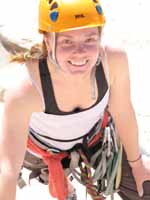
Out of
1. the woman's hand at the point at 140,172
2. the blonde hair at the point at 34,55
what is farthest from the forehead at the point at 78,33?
the woman's hand at the point at 140,172

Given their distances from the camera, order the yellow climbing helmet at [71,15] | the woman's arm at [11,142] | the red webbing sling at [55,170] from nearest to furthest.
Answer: the yellow climbing helmet at [71,15] → the woman's arm at [11,142] → the red webbing sling at [55,170]

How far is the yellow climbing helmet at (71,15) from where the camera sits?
1615mm

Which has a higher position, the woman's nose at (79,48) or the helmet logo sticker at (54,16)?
the helmet logo sticker at (54,16)

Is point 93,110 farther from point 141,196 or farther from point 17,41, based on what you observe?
point 17,41

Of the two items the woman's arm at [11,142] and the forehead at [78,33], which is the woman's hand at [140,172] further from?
the forehead at [78,33]

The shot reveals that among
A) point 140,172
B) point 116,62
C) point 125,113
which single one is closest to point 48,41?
point 116,62

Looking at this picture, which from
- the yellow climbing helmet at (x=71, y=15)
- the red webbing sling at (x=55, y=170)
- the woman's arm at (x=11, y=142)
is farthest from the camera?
the red webbing sling at (x=55, y=170)

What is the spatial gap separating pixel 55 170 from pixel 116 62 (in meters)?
0.48

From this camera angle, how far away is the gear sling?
2043 mm

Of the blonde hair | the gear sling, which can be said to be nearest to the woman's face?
the blonde hair

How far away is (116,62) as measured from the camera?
1.82 metres

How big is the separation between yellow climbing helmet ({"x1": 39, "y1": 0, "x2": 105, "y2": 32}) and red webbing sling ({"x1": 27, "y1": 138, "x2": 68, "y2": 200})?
51 cm

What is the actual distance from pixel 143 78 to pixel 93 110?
149 cm

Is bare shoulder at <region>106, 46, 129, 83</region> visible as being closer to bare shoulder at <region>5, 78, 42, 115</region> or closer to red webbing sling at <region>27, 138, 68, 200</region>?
bare shoulder at <region>5, 78, 42, 115</region>
